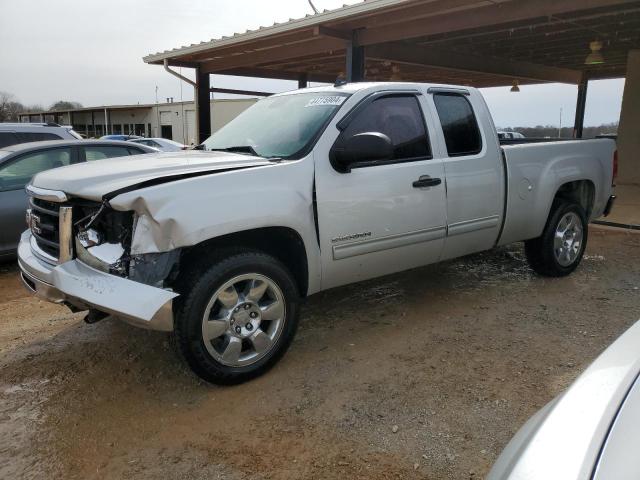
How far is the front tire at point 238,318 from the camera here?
3.11 metres

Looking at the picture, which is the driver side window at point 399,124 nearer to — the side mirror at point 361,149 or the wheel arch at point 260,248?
the side mirror at point 361,149

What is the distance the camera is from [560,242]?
567 centimetres

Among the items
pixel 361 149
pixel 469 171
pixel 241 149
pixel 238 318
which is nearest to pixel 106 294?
pixel 238 318

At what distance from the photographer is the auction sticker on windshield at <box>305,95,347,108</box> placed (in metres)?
4.00

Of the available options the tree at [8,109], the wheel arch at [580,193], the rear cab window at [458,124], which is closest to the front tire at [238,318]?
the rear cab window at [458,124]

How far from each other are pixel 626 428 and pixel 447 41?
11.3m

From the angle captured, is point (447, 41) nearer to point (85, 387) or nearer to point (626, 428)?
point (85, 387)

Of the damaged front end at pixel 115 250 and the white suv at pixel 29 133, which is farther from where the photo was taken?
the white suv at pixel 29 133

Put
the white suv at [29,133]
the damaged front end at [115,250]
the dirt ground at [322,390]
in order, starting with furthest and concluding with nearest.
Answer: the white suv at [29,133], the damaged front end at [115,250], the dirt ground at [322,390]

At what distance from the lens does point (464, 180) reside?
4.52 meters

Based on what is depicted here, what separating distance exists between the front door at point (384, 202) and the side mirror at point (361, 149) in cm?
8

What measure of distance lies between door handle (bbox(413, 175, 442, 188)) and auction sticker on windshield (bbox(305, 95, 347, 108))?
0.86 m

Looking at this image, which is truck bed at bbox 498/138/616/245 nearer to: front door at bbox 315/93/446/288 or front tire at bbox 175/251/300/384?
front door at bbox 315/93/446/288

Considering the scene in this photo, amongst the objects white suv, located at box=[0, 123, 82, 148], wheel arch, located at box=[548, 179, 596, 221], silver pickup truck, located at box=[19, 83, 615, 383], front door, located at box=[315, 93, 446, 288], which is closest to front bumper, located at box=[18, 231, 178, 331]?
silver pickup truck, located at box=[19, 83, 615, 383]
